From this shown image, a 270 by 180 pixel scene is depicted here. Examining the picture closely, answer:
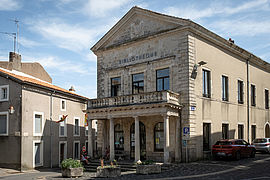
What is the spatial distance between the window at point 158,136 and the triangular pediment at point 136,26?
691 cm

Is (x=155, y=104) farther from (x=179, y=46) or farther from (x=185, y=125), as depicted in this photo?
(x=179, y=46)

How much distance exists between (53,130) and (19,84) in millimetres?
5333

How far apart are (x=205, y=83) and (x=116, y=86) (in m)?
7.24

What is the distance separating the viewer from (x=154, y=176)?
631 inches

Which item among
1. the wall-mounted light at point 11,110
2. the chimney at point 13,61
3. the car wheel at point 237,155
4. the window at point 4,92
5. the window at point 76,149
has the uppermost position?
the chimney at point 13,61

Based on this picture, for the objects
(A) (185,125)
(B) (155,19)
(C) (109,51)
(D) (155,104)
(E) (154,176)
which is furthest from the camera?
(C) (109,51)

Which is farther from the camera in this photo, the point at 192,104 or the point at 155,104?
the point at 192,104

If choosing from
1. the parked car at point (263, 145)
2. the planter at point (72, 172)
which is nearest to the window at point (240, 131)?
the parked car at point (263, 145)

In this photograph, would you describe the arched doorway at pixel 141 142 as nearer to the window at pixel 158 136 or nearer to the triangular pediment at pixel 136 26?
the window at pixel 158 136

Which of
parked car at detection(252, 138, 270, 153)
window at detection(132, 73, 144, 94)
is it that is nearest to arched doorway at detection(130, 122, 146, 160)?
window at detection(132, 73, 144, 94)

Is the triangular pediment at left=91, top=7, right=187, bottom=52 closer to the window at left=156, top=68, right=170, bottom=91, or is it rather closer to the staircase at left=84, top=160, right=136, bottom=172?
the window at left=156, top=68, right=170, bottom=91

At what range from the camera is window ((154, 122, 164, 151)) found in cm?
2167

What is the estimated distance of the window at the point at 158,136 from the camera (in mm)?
21672

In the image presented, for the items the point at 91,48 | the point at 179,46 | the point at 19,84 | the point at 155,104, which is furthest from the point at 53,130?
the point at 179,46
